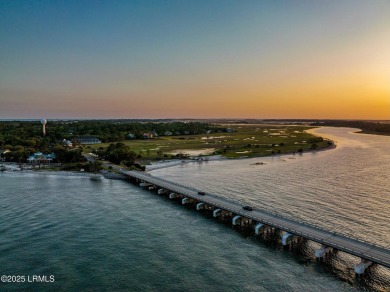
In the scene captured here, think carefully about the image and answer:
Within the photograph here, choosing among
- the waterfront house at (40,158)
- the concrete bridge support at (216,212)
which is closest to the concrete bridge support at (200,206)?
the concrete bridge support at (216,212)

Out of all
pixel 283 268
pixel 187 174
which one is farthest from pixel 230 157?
pixel 283 268

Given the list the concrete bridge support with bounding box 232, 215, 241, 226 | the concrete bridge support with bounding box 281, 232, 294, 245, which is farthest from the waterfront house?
the concrete bridge support with bounding box 281, 232, 294, 245

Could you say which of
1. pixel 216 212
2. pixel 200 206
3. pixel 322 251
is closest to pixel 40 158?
pixel 200 206

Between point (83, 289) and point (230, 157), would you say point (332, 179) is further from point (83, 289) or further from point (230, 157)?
point (83, 289)

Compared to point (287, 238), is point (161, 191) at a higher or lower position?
lower

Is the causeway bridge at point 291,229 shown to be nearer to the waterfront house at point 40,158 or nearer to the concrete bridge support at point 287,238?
the concrete bridge support at point 287,238

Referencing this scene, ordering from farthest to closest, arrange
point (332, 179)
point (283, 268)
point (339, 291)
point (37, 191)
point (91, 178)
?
point (91, 178) → point (332, 179) → point (37, 191) → point (283, 268) → point (339, 291)

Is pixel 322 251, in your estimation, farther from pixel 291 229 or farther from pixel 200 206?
pixel 200 206
